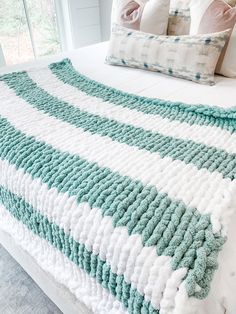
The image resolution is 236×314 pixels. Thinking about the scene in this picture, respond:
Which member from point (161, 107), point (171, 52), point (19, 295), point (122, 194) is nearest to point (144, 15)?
point (171, 52)

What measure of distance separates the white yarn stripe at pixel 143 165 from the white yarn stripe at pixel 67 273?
272 mm

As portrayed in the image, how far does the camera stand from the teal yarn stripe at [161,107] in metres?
0.95

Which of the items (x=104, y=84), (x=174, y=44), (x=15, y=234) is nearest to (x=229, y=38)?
(x=174, y=44)

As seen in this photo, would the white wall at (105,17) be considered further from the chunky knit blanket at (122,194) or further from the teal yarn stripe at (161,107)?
the chunky knit blanket at (122,194)

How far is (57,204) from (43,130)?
32 cm

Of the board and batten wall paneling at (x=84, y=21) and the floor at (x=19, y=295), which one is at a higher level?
the board and batten wall paneling at (x=84, y=21)

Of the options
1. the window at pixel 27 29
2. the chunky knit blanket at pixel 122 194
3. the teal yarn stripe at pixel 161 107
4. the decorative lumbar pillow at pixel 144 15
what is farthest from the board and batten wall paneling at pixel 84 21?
the chunky knit blanket at pixel 122 194

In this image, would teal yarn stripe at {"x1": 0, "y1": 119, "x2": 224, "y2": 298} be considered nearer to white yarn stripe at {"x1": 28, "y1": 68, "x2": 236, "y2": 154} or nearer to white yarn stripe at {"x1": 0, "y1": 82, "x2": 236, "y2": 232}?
white yarn stripe at {"x1": 0, "y1": 82, "x2": 236, "y2": 232}

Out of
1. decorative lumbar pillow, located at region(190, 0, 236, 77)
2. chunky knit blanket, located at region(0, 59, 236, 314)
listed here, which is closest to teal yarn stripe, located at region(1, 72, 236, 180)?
chunky knit blanket, located at region(0, 59, 236, 314)

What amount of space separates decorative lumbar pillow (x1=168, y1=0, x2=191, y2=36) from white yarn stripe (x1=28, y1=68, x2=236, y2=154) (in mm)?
697

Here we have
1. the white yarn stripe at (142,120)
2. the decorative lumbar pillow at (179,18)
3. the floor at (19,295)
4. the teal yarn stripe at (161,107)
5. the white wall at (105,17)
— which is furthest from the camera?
the white wall at (105,17)

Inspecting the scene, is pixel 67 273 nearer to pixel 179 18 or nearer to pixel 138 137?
pixel 138 137

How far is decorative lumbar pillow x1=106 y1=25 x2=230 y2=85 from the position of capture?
128 cm

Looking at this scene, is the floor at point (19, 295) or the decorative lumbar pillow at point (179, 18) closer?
the floor at point (19, 295)
